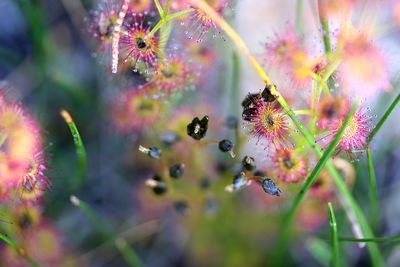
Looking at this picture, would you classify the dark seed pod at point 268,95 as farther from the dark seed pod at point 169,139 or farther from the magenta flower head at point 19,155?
the magenta flower head at point 19,155

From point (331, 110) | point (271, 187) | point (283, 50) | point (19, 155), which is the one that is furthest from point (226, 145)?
point (19, 155)

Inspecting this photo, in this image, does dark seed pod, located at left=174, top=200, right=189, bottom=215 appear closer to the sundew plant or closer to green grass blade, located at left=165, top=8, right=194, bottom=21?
the sundew plant

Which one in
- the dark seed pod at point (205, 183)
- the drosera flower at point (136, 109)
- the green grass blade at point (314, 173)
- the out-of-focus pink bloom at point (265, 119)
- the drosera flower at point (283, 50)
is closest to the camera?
the green grass blade at point (314, 173)

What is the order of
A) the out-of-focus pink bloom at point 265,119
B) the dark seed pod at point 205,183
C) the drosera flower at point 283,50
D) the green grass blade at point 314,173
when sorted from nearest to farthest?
1. the green grass blade at point 314,173
2. the out-of-focus pink bloom at point 265,119
3. the drosera flower at point 283,50
4. the dark seed pod at point 205,183

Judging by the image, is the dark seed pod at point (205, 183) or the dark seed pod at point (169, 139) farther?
the dark seed pod at point (205, 183)

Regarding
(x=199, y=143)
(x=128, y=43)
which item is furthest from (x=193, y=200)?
(x=128, y=43)

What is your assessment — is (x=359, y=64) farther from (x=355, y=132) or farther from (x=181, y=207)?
(x=181, y=207)

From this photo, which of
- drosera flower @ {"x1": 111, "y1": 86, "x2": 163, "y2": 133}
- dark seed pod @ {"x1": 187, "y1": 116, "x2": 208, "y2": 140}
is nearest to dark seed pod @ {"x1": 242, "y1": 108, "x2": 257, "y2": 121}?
dark seed pod @ {"x1": 187, "y1": 116, "x2": 208, "y2": 140}

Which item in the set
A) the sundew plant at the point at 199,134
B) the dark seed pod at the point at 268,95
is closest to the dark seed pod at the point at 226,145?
the sundew plant at the point at 199,134
